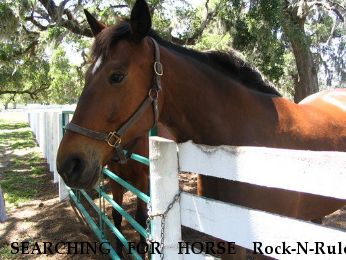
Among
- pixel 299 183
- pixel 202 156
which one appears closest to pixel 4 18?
pixel 202 156

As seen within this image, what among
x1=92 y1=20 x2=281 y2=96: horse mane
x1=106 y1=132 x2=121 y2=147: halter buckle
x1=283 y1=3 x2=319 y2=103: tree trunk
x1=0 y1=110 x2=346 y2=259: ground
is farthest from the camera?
x1=283 y1=3 x2=319 y2=103: tree trunk

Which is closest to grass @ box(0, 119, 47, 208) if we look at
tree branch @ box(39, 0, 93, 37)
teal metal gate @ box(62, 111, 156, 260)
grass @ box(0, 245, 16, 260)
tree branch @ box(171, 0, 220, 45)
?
teal metal gate @ box(62, 111, 156, 260)

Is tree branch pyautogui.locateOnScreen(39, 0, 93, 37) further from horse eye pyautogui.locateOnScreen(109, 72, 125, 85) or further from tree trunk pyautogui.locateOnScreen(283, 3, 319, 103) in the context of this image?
horse eye pyautogui.locateOnScreen(109, 72, 125, 85)

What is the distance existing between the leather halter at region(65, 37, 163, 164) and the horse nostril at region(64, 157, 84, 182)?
15 cm

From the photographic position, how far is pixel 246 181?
1.58 meters

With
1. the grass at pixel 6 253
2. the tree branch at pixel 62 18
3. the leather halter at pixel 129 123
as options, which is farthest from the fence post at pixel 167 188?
the tree branch at pixel 62 18

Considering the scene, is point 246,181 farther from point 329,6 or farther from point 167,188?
point 329,6

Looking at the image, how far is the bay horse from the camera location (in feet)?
6.31

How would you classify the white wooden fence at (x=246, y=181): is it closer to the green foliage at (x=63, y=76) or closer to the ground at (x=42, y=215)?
the ground at (x=42, y=215)

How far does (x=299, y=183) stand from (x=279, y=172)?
10cm

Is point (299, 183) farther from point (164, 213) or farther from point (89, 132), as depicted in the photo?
point (89, 132)

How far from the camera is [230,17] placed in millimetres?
8594

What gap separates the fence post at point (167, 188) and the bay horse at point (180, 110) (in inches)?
7.3

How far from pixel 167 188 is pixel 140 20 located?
96 centimetres
